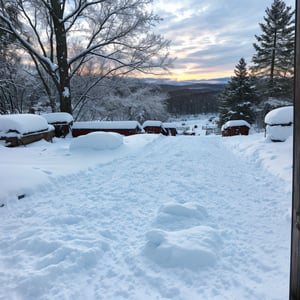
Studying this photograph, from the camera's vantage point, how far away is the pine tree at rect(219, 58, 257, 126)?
2850cm

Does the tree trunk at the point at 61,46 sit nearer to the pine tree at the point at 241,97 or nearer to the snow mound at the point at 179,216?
the snow mound at the point at 179,216

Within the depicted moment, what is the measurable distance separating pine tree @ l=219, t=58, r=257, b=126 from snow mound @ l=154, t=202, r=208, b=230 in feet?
88.3

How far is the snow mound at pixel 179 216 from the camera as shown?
3.04 metres

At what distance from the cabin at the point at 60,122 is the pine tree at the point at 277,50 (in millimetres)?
20579

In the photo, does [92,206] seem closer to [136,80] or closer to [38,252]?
[38,252]

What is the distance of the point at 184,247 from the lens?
245 cm

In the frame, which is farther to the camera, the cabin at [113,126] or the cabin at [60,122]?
the cabin at [113,126]

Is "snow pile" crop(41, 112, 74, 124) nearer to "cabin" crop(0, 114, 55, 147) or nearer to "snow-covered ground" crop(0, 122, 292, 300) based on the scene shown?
"cabin" crop(0, 114, 55, 147)

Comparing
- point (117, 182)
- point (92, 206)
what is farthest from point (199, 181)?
point (92, 206)

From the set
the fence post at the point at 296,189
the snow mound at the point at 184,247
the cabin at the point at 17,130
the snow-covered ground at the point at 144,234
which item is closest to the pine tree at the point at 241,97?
the cabin at the point at 17,130

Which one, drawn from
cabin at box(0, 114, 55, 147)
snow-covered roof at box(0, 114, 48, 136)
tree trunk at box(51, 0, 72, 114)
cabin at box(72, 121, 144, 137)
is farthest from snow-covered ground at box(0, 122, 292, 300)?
tree trunk at box(51, 0, 72, 114)

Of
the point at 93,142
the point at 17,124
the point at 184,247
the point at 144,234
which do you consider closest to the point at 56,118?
the point at 17,124

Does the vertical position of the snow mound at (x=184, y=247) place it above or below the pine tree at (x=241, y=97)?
below

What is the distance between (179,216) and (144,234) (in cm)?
63
